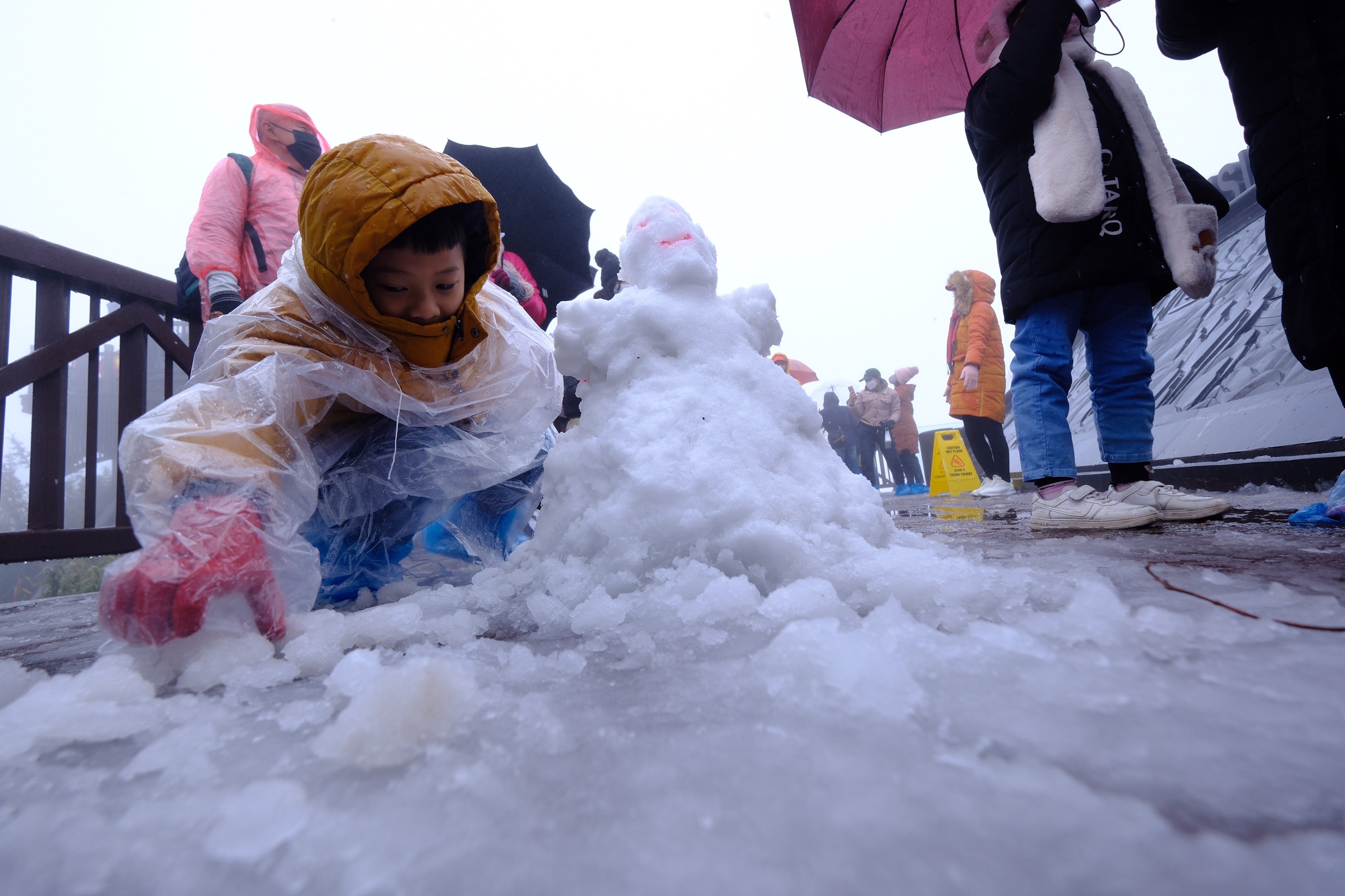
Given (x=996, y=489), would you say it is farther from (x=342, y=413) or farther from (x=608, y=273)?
(x=342, y=413)

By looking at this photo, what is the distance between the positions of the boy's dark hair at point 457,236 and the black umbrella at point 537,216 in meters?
1.92

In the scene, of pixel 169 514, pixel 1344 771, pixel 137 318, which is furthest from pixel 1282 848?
pixel 137 318

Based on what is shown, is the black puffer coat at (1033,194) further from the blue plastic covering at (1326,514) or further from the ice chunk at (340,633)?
the ice chunk at (340,633)

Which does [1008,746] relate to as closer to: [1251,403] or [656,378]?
[656,378]

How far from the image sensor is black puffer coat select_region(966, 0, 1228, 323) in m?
1.57

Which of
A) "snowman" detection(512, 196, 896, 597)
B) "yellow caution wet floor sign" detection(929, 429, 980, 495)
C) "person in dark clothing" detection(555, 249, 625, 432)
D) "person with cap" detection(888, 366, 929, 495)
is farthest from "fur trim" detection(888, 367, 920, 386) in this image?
"snowman" detection(512, 196, 896, 597)

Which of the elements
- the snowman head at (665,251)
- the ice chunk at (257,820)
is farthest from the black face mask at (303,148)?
the ice chunk at (257,820)

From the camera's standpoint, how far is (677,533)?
0.95 m

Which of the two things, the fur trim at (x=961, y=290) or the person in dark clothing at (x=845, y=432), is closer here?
the fur trim at (x=961, y=290)

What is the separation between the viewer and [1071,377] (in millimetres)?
1727

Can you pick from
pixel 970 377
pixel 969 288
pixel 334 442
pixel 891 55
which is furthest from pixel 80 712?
pixel 969 288

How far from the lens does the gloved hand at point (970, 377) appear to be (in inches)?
144

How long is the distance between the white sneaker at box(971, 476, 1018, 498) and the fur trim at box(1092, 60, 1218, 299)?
7.31 ft

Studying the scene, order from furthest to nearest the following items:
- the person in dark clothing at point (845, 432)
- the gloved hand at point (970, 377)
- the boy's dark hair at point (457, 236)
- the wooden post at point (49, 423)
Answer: the person in dark clothing at point (845, 432) → the gloved hand at point (970, 377) → the wooden post at point (49, 423) → the boy's dark hair at point (457, 236)
